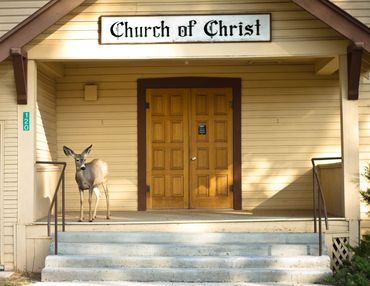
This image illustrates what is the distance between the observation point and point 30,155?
9664mm

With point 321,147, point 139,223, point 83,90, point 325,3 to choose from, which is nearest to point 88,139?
point 83,90

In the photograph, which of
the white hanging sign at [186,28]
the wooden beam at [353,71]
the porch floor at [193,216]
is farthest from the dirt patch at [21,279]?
the wooden beam at [353,71]

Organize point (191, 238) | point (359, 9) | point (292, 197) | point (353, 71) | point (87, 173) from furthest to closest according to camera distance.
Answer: point (292, 197) < point (87, 173) < point (359, 9) < point (353, 71) < point (191, 238)

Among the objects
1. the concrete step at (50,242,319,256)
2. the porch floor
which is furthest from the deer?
the concrete step at (50,242,319,256)

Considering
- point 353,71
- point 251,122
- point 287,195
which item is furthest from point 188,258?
point 353,71

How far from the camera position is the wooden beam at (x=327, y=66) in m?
10.4

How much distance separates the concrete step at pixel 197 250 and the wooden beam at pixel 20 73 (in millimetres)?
2400

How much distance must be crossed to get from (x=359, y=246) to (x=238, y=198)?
2.95 m

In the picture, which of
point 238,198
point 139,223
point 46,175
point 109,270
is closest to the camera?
point 109,270

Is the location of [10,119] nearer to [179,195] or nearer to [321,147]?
[179,195]

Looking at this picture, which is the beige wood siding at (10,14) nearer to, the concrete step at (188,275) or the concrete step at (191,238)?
the concrete step at (191,238)

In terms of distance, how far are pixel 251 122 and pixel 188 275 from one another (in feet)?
12.8

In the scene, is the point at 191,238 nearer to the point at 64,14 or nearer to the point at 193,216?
the point at 193,216

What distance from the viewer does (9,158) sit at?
9695 millimetres
